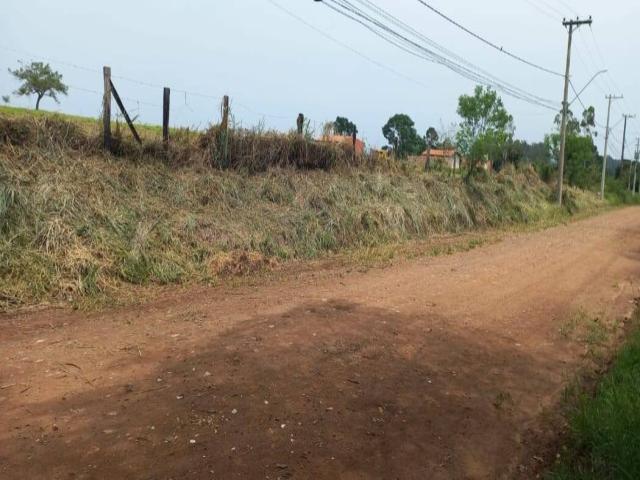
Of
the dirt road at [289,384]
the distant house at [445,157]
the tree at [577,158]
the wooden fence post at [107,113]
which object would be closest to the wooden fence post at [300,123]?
the wooden fence post at [107,113]

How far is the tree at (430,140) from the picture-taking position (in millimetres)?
21141

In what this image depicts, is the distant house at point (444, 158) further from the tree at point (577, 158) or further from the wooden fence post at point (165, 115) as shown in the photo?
the tree at point (577, 158)

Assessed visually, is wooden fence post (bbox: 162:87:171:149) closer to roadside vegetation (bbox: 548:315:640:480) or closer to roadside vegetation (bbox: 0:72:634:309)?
roadside vegetation (bbox: 0:72:634:309)

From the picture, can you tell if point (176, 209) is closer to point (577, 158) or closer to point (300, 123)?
point (300, 123)

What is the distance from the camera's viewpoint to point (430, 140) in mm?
21594

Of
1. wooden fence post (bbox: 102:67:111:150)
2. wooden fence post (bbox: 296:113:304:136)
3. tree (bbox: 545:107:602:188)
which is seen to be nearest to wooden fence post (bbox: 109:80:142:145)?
wooden fence post (bbox: 102:67:111:150)

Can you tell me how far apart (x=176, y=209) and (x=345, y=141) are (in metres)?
A: 8.16

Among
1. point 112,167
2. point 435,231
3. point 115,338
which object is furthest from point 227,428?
point 435,231

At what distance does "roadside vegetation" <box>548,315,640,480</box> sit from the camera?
11.5 ft

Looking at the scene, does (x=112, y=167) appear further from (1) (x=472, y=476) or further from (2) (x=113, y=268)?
(1) (x=472, y=476)

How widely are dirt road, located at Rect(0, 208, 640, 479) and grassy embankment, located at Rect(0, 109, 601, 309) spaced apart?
3.97ft

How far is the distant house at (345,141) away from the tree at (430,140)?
3.56 metres

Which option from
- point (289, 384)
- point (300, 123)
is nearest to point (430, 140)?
point (300, 123)

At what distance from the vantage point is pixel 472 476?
3551mm
